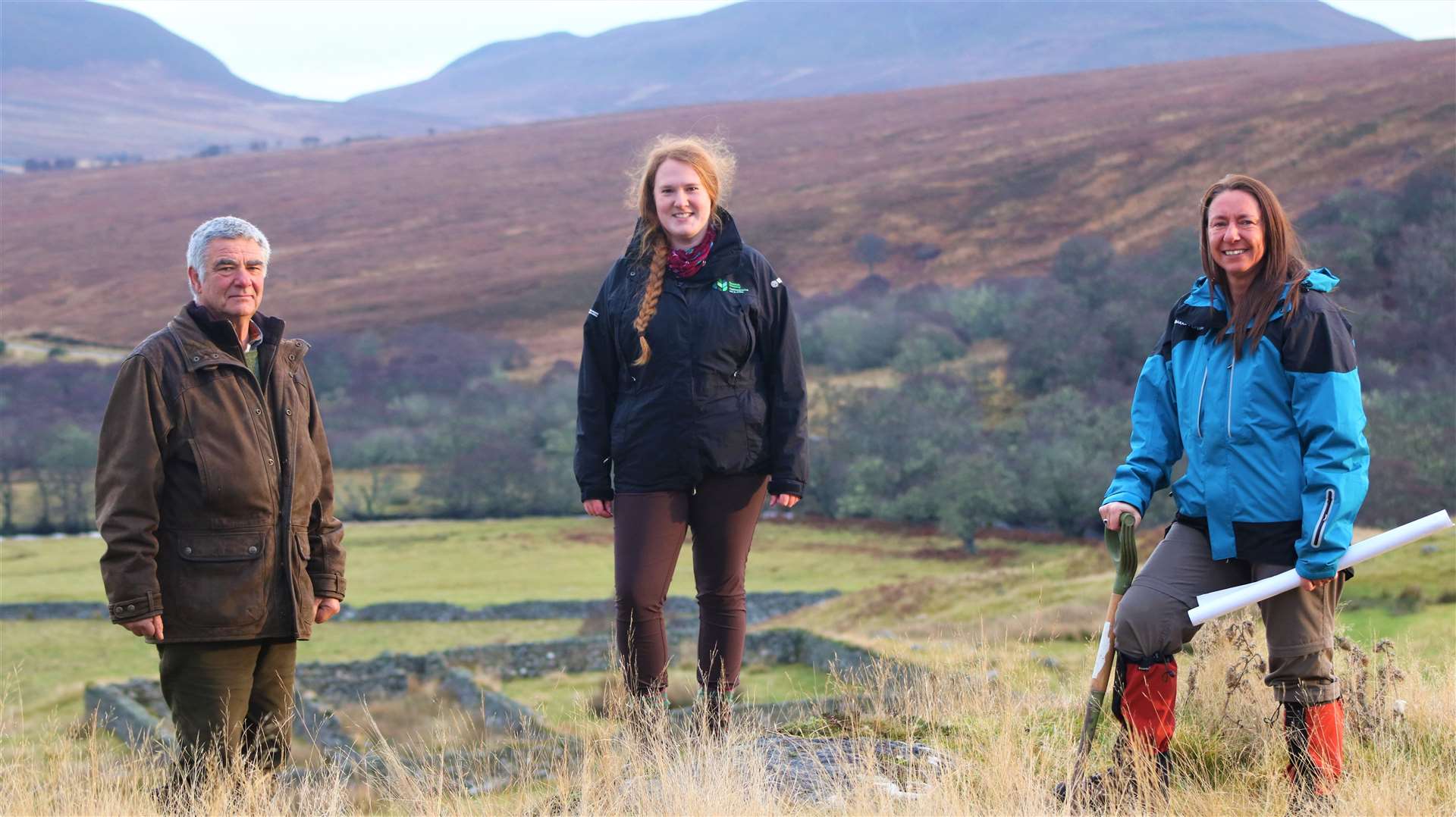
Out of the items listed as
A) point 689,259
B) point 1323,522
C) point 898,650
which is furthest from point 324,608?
point 898,650

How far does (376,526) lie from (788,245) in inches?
1453

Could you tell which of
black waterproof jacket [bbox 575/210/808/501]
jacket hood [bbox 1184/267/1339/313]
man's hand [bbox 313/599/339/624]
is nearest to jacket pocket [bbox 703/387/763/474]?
black waterproof jacket [bbox 575/210/808/501]

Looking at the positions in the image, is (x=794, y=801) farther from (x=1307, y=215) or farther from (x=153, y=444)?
(x=1307, y=215)

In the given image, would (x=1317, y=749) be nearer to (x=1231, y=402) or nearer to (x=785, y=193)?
(x=1231, y=402)

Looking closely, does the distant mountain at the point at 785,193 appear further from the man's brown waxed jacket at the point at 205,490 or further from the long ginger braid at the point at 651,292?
the man's brown waxed jacket at the point at 205,490

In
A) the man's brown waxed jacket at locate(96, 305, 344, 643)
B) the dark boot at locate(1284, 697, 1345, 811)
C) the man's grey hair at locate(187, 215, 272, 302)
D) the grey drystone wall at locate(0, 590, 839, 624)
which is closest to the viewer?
the dark boot at locate(1284, 697, 1345, 811)

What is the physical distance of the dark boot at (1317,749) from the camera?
3492 mm

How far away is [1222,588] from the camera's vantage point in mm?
3605

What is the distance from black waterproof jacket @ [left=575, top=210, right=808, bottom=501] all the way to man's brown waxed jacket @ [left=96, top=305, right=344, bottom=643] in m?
0.98

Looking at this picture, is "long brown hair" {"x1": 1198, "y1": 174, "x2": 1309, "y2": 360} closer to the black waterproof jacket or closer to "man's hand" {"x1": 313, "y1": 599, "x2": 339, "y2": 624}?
the black waterproof jacket

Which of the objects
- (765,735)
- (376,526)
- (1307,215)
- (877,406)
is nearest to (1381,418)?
(877,406)

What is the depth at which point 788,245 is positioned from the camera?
229 feet

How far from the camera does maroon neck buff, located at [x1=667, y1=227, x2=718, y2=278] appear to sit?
14.4 feet

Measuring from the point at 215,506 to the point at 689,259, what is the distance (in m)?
1.73
